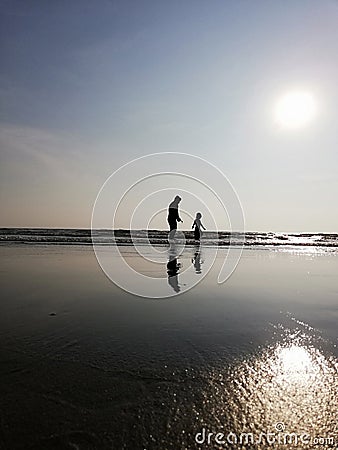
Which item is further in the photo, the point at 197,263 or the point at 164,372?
the point at 197,263

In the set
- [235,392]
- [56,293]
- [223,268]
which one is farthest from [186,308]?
[223,268]

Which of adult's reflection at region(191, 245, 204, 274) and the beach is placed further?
adult's reflection at region(191, 245, 204, 274)

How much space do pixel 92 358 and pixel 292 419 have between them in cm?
176

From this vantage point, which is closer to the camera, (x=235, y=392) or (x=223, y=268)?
(x=235, y=392)

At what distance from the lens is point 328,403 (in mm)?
2646

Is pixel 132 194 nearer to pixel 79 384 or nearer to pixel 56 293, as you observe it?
pixel 56 293

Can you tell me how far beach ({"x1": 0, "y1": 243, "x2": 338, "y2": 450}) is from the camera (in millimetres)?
2230

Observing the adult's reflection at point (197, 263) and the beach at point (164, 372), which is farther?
the adult's reflection at point (197, 263)

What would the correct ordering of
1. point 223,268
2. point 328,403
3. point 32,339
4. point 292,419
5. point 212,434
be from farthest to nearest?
point 223,268 → point 32,339 → point 328,403 → point 292,419 → point 212,434

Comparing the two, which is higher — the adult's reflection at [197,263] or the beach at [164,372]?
the adult's reflection at [197,263]

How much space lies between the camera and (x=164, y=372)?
3.10 meters

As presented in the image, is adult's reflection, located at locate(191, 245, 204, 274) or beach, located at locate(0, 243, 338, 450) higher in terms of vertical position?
adult's reflection, located at locate(191, 245, 204, 274)

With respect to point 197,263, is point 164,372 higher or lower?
lower

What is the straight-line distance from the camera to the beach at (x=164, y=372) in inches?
87.8
